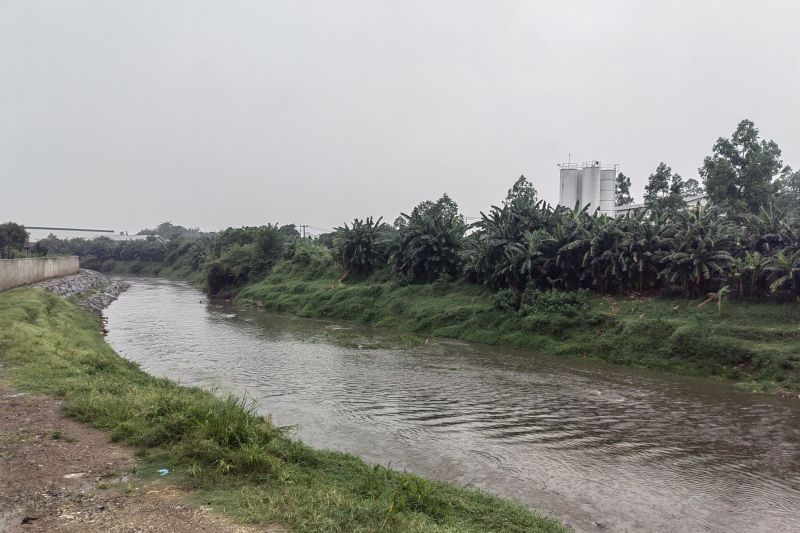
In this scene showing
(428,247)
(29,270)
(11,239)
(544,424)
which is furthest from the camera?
(11,239)

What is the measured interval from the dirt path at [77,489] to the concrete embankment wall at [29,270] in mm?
27607

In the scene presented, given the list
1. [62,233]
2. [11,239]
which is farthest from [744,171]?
[62,233]

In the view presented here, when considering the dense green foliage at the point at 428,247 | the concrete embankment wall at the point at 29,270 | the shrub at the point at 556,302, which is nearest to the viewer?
the shrub at the point at 556,302

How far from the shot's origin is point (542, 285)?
2638 centimetres

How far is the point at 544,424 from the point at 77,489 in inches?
382

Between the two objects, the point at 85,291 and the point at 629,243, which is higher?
the point at 629,243

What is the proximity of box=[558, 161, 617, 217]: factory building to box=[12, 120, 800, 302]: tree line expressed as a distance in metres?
4.33

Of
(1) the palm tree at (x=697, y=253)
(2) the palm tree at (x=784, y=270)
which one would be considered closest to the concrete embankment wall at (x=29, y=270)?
(1) the palm tree at (x=697, y=253)

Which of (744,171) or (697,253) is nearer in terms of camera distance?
(697,253)

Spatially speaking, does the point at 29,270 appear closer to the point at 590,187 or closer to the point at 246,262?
the point at 246,262

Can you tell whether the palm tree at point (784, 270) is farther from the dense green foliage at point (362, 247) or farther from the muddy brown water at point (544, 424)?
the dense green foliage at point (362, 247)

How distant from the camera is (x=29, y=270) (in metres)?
36.3

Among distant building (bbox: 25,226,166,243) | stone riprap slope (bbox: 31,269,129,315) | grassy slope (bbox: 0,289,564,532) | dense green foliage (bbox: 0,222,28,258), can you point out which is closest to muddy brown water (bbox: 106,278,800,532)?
grassy slope (bbox: 0,289,564,532)

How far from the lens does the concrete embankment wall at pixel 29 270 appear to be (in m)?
30.4
